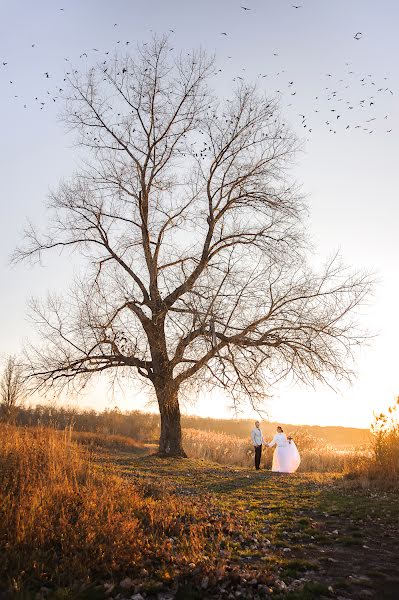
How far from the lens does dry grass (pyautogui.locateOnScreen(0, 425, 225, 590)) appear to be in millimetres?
5410

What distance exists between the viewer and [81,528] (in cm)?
616

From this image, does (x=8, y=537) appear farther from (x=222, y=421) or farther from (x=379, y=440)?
(x=222, y=421)

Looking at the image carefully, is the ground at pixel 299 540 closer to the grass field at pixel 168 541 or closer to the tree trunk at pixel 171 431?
the grass field at pixel 168 541

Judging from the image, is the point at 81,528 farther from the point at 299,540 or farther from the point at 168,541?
the point at 299,540

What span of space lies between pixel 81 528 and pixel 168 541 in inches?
44.0

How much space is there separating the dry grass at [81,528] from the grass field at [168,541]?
0.02m

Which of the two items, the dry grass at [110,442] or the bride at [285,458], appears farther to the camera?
the dry grass at [110,442]

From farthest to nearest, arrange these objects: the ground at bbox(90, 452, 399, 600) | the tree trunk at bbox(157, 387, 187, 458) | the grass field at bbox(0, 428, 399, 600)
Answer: the tree trunk at bbox(157, 387, 187, 458)
the ground at bbox(90, 452, 399, 600)
the grass field at bbox(0, 428, 399, 600)

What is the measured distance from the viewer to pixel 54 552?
5.59 meters

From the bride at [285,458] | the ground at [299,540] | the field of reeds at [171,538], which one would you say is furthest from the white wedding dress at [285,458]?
the field of reeds at [171,538]

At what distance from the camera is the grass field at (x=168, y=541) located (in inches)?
207

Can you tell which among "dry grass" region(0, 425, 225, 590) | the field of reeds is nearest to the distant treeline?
the field of reeds

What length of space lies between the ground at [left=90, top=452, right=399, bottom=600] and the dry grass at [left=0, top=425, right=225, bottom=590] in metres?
0.56

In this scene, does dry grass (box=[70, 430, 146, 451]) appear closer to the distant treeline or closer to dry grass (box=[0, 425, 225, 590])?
the distant treeline
